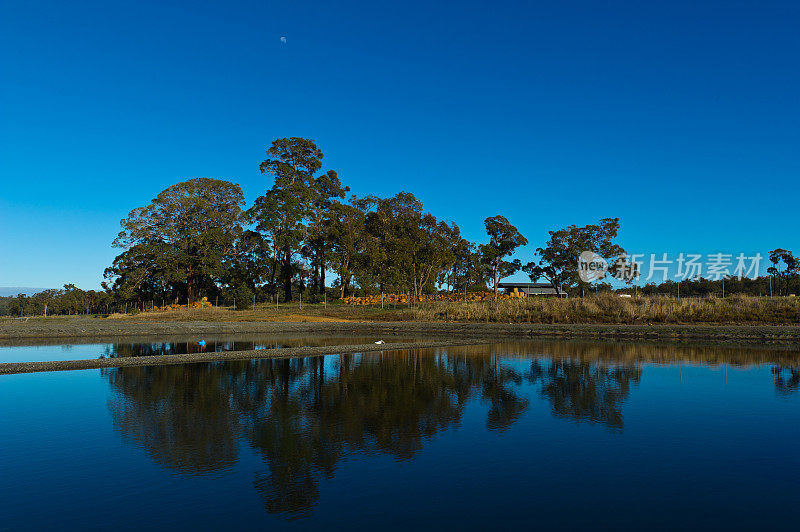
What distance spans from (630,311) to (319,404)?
32.4 metres

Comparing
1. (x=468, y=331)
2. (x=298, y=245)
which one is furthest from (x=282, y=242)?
(x=468, y=331)

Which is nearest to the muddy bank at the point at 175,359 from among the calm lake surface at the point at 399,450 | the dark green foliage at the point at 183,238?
the calm lake surface at the point at 399,450

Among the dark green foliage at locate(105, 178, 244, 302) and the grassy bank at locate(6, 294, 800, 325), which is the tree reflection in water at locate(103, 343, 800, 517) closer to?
the grassy bank at locate(6, 294, 800, 325)

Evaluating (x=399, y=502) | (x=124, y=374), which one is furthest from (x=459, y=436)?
(x=124, y=374)

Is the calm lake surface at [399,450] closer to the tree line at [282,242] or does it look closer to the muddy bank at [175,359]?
the muddy bank at [175,359]

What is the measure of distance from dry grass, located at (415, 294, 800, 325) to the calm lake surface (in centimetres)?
2270

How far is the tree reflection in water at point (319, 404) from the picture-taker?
856 centimetres

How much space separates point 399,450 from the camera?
897cm

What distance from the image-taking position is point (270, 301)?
67.6 m

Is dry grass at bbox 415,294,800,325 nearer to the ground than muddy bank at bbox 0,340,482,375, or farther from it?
farther from it

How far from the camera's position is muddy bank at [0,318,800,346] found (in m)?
29.7

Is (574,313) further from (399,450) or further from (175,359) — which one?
(399,450)

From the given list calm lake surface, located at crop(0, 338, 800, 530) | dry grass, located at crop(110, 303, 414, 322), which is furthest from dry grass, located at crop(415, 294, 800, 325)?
calm lake surface, located at crop(0, 338, 800, 530)

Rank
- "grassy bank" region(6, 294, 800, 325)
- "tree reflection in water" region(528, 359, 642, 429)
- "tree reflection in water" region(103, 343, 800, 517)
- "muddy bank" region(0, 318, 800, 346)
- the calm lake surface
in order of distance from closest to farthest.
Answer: the calm lake surface, "tree reflection in water" region(103, 343, 800, 517), "tree reflection in water" region(528, 359, 642, 429), "muddy bank" region(0, 318, 800, 346), "grassy bank" region(6, 294, 800, 325)
